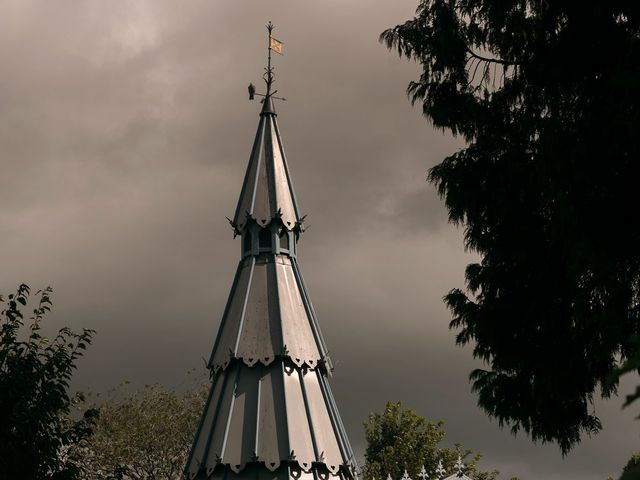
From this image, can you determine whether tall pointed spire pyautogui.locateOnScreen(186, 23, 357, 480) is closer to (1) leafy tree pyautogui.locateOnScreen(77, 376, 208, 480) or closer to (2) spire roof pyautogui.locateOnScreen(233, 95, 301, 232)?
(2) spire roof pyautogui.locateOnScreen(233, 95, 301, 232)

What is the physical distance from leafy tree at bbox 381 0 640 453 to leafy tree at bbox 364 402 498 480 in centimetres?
3641

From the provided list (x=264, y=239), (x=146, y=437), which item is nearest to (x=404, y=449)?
(x=146, y=437)

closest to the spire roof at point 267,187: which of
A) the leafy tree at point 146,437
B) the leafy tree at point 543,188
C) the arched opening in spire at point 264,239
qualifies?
the arched opening in spire at point 264,239

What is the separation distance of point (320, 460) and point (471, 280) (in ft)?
24.5

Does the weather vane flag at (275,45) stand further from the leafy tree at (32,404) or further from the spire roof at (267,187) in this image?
the leafy tree at (32,404)

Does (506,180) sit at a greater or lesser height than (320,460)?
greater

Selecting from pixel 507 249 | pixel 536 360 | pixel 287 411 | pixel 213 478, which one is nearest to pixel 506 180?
pixel 507 249

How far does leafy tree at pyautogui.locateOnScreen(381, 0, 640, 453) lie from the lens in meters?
16.8

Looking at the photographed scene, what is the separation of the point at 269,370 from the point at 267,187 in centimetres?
523

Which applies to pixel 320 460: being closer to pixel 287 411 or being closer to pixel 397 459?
pixel 287 411

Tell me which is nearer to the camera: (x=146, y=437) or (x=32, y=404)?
(x=32, y=404)

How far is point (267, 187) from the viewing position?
93.0 ft

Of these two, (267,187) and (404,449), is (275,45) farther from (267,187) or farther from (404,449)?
(404,449)

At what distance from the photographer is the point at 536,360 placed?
18.4 meters
